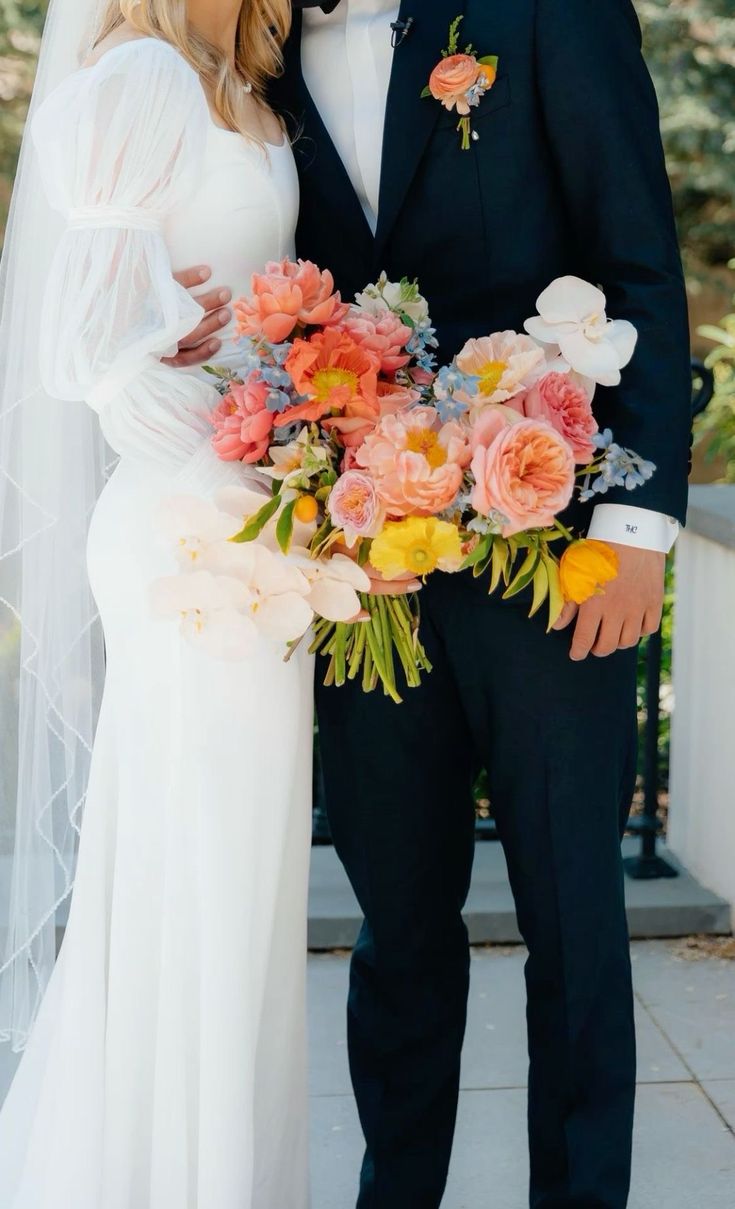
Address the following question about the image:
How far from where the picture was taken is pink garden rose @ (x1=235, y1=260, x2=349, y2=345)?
6.07 feet

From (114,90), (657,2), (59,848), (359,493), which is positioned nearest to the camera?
(359,493)

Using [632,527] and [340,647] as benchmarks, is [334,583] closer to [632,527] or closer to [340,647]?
[340,647]

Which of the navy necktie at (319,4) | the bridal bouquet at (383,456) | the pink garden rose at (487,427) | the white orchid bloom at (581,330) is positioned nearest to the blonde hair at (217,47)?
the navy necktie at (319,4)

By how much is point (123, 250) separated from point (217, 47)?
523 millimetres

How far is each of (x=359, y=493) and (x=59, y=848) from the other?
102cm

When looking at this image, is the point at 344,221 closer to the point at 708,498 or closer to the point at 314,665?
the point at 314,665

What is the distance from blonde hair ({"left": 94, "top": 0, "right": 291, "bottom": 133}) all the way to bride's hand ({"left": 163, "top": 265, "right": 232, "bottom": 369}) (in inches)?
10.3

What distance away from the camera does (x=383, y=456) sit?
1784mm

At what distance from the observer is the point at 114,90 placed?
2023mm

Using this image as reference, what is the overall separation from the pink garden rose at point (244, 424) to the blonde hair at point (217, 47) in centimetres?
59

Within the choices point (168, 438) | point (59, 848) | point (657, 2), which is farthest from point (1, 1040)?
point (657, 2)

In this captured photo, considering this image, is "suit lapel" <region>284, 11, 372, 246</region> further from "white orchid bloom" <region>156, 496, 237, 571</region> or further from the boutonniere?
"white orchid bloom" <region>156, 496, 237, 571</region>

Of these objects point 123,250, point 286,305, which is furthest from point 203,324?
point 286,305

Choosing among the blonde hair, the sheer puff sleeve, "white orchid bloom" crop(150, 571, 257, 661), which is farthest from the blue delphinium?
the blonde hair
